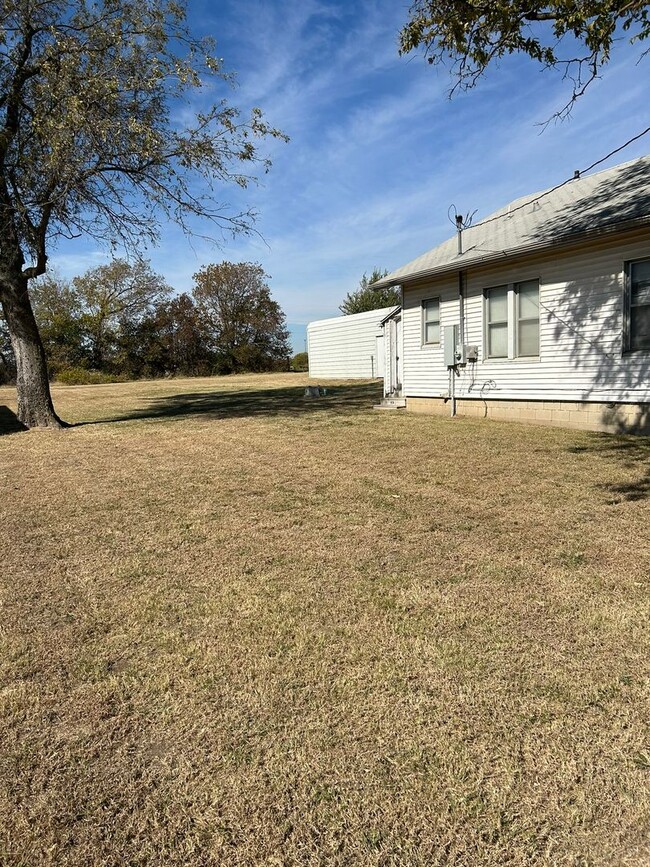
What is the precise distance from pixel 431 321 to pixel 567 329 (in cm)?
319

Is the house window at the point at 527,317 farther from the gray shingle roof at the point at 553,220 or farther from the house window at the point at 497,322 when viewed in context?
the gray shingle roof at the point at 553,220

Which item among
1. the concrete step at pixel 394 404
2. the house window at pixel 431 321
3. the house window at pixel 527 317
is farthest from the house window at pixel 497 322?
the concrete step at pixel 394 404

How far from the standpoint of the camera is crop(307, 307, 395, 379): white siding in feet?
77.8

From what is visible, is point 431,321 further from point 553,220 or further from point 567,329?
point 567,329

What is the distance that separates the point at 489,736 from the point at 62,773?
1490 millimetres

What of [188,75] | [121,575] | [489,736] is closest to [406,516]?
[121,575]

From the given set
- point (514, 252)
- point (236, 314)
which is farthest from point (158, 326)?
point (514, 252)

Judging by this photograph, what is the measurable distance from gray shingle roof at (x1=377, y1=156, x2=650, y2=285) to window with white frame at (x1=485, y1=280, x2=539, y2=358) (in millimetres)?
789

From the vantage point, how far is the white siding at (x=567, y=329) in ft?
26.9

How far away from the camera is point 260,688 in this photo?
7.13 feet

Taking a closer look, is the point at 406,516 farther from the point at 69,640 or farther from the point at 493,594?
the point at 69,640

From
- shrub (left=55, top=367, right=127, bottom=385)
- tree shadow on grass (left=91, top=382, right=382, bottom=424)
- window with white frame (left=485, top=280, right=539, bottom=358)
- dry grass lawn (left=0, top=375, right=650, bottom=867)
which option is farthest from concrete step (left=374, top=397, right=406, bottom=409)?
shrub (left=55, top=367, right=127, bottom=385)

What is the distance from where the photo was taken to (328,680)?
2.21 m

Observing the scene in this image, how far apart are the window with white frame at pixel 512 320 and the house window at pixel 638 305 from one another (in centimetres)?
162
